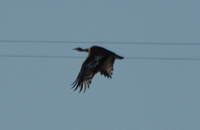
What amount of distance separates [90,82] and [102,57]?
1.34 m

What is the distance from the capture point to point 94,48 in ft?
357

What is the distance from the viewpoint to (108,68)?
109875 mm

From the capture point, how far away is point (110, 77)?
362ft

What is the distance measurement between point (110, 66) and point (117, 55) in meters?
1.22

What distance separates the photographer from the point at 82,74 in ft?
356

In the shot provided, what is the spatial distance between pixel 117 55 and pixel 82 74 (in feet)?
6.07

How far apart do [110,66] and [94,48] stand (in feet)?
4.80

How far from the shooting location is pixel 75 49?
11119cm

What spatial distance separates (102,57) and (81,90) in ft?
6.03

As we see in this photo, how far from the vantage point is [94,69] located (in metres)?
109

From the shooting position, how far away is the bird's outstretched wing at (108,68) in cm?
10944

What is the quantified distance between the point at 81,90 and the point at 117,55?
7.66 ft

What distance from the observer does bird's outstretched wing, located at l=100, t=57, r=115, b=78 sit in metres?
109

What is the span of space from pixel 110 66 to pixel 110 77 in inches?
26.7
